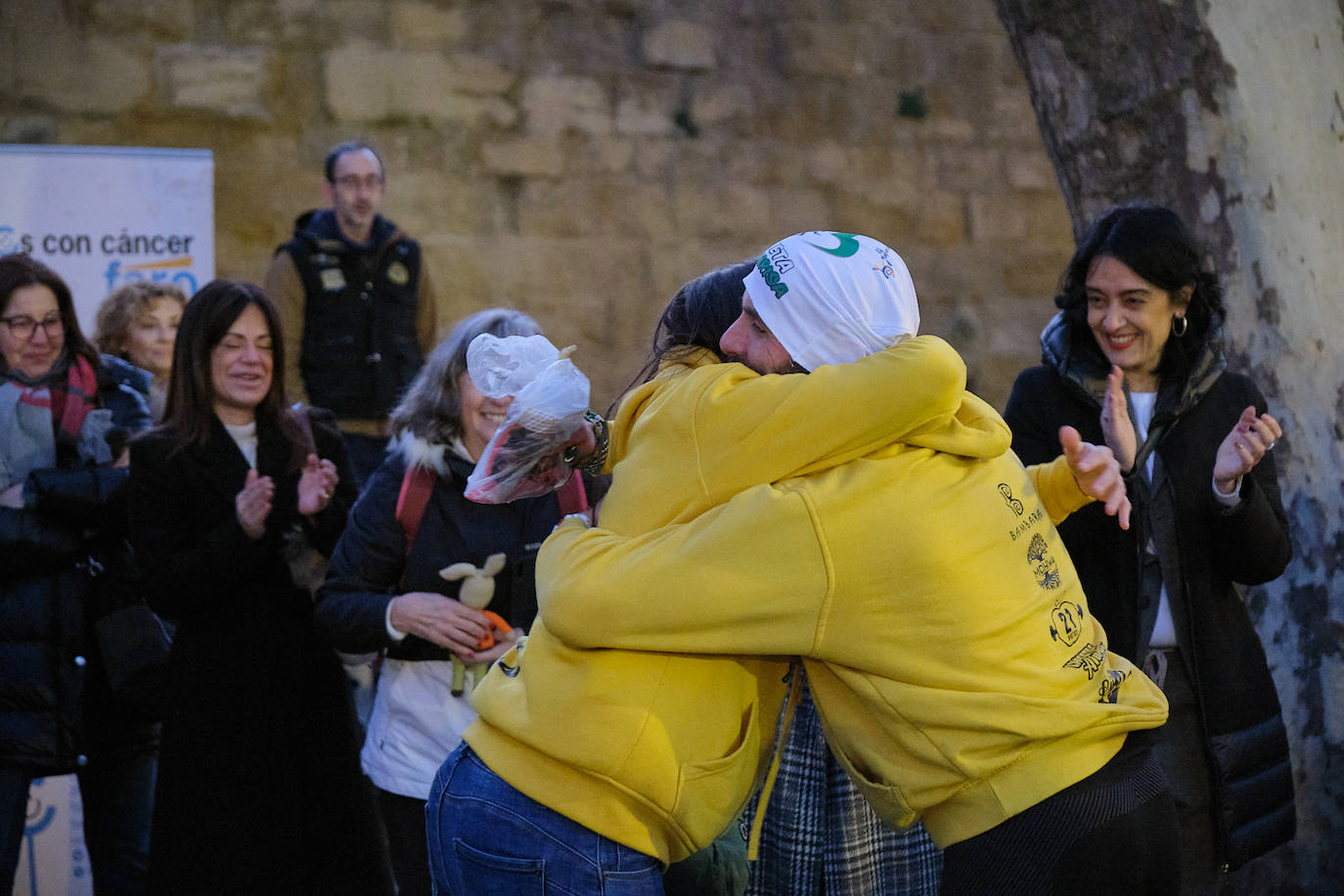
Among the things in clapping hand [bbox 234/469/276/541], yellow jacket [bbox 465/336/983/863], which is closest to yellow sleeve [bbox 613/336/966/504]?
yellow jacket [bbox 465/336/983/863]

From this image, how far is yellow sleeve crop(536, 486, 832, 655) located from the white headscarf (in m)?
0.24

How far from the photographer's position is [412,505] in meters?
2.92

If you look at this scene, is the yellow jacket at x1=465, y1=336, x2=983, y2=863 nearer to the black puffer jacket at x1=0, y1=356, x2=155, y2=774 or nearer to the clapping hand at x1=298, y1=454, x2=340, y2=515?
the clapping hand at x1=298, y1=454, x2=340, y2=515

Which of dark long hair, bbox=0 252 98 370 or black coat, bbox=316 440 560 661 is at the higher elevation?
dark long hair, bbox=0 252 98 370

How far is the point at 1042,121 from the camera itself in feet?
12.6

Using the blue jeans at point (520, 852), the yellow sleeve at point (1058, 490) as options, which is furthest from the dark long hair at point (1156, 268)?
the blue jeans at point (520, 852)

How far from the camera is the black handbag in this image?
3.48 m

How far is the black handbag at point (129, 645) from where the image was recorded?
11.4 feet

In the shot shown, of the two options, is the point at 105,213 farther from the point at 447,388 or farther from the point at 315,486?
the point at 447,388

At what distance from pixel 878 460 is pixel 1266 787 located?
1620 mm

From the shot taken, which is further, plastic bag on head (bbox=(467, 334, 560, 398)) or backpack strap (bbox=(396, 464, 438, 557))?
backpack strap (bbox=(396, 464, 438, 557))

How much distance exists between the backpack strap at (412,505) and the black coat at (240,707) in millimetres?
527

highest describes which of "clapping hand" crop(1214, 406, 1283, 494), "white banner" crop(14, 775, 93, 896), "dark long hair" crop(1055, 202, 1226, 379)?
"dark long hair" crop(1055, 202, 1226, 379)

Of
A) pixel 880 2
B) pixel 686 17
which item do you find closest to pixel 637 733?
pixel 686 17
